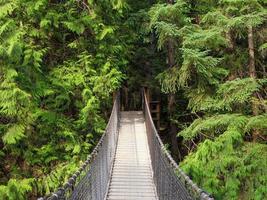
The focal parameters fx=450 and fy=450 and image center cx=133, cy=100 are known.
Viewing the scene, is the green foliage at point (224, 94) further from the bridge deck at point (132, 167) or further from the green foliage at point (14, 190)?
the green foliage at point (14, 190)

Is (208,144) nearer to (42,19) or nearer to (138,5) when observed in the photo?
(42,19)

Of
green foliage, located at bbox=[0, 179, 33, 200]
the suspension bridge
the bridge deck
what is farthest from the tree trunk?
green foliage, located at bbox=[0, 179, 33, 200]

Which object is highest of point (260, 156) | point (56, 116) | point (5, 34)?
point (5, 34)

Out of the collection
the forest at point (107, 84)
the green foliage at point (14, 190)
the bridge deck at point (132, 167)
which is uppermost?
the forest at point (107, 84)

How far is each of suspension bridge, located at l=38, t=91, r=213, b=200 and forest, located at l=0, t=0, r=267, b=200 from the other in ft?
2.40

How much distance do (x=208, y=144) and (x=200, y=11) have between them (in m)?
4.59

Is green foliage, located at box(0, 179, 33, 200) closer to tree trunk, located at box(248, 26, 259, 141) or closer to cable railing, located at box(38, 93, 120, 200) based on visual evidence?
cable railing, located at box(38, 93, 120, 200)

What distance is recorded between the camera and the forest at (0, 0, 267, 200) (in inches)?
308

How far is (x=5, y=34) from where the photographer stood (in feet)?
31.6

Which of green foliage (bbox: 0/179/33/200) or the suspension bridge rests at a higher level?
the suspension bridge

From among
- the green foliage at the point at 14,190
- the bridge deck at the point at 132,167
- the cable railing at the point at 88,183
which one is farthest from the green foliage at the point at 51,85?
the cable railing at the point at 88,183

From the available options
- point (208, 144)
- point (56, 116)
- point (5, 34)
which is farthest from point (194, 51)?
point (5, 34)

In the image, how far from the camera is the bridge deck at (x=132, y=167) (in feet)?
22.3

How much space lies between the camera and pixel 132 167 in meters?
8.37
